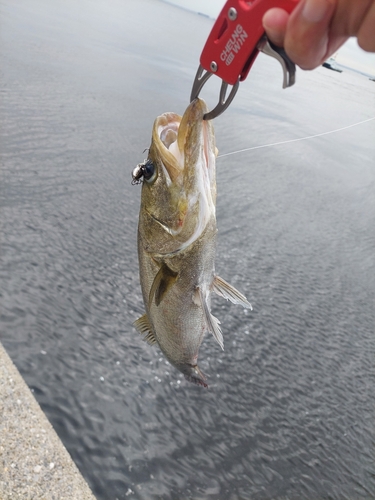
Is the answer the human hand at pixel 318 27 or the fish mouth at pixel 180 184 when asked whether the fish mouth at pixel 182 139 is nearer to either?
the fish mouth at pixel 180 184

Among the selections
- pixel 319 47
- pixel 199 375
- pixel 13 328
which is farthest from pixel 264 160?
pixel 319 47

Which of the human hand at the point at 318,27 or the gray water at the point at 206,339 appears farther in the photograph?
the gray water at the point at 206,339

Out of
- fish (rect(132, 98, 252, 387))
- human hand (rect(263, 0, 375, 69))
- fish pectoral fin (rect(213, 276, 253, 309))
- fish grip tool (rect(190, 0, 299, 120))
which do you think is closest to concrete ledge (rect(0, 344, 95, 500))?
fish (rect(132, 98, 252, 387))

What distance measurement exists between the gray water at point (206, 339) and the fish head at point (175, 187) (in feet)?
6.65

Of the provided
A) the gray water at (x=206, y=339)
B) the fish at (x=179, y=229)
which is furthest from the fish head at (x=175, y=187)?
the gray water at (x=206, y=339)

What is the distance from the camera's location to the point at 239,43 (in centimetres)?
124

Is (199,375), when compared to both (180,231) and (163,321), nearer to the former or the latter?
(163,321)

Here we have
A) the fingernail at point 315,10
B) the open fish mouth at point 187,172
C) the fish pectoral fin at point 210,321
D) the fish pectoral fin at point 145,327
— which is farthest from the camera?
the fish pectoral fin at point 145,327

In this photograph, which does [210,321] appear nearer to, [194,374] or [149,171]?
[194,374]

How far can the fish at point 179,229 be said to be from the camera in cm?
175

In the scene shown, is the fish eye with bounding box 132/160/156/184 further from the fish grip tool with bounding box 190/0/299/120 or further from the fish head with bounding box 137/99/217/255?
the fish grip tool with bounding box 190/0/299/120

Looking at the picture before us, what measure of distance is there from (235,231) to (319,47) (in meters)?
5.61

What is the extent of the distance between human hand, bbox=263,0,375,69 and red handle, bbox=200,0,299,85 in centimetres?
6

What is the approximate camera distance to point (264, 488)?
3.43 m
